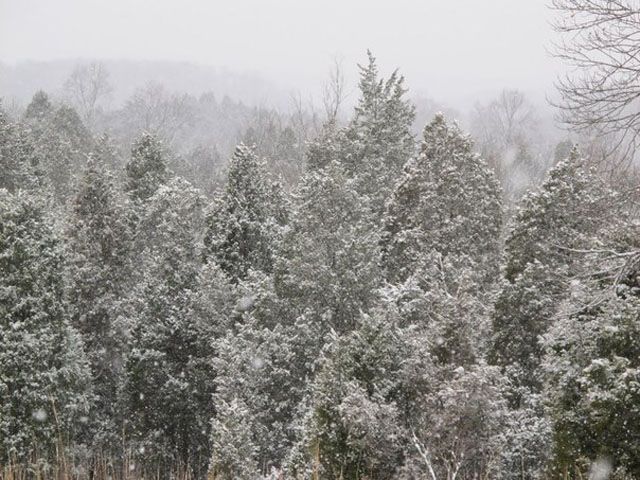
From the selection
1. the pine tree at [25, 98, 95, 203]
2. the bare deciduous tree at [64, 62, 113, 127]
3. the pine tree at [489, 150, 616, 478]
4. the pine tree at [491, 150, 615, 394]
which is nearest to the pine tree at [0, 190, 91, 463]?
the pine tree at [489, 150, 616, 478]

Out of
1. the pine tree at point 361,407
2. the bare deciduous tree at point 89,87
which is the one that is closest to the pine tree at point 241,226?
the pine tree at point 361,407

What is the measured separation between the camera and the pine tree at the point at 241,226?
24656 millimetres

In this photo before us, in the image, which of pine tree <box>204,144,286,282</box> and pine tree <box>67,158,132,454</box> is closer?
pine tree <box>204,144,286,282</box>

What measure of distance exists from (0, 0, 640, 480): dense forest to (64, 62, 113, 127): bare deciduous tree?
225ft

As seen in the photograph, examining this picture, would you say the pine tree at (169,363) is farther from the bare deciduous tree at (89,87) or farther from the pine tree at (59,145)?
the bare deciduous tree at (89,87)

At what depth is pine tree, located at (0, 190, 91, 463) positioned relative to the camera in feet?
60.9

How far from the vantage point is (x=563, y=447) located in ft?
40.3

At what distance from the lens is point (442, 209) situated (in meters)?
21.4

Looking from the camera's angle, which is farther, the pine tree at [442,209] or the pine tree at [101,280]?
the pine tree at [101,280]

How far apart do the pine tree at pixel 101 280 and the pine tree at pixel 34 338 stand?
400cm

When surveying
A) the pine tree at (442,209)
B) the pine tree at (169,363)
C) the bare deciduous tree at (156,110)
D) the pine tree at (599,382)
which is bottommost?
the pine tree at (169,363)

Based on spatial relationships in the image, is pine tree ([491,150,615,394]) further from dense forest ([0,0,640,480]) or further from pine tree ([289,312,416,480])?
pine tree ([289,312,416,480])

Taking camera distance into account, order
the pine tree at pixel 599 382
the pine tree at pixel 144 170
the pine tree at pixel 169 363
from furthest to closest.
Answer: the pine tree at pixel 144 170 < the pine tree at pixel 169 363 < the pine tree at pixel 599 382

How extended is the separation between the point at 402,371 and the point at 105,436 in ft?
47.9
